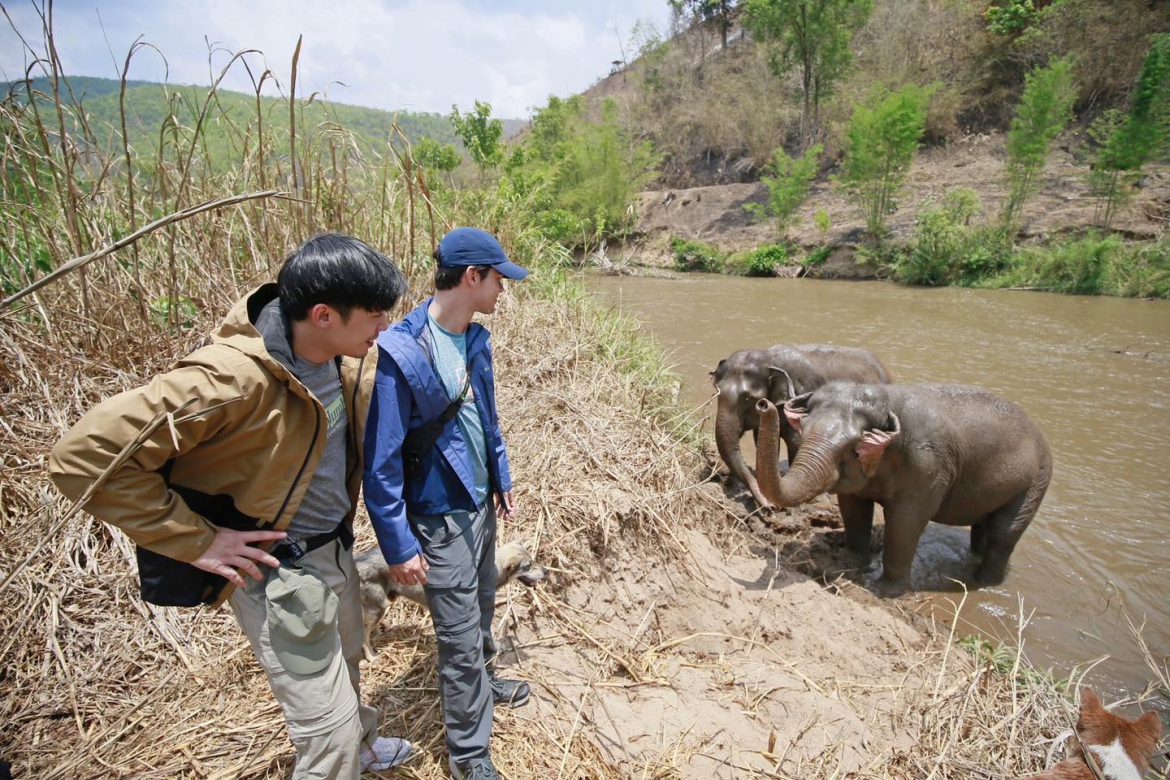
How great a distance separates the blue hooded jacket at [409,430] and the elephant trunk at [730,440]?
12.5 feet

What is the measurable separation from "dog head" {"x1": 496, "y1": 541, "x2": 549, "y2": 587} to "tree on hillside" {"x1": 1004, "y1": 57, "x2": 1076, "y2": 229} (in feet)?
76.4

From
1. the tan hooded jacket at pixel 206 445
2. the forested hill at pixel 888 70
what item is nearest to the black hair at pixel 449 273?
the tan hooded jacket at pixel 206 445

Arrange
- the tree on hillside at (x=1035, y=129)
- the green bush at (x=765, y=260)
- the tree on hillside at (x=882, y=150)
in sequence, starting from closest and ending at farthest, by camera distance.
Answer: the tree on hillside at (x=1035, y=129) → the tree on hillside at (x=882, y=150) → the green bush at (x=765, y=260)

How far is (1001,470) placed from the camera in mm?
4500

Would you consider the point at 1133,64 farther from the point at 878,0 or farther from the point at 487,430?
the point at 487,430

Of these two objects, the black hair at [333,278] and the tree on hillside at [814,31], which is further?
the tree on hillside at [814,31]

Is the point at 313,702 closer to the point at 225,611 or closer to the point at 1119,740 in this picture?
the point at 225,611

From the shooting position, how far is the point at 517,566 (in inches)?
122

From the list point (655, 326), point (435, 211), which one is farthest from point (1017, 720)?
point (655, 326)

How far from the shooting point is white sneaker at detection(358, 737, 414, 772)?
88.7 inches

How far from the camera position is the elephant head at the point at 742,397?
5.82 meters

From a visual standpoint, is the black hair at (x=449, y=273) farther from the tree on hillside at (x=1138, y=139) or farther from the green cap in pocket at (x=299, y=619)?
the tree on hillside at (x=1138, y=139)

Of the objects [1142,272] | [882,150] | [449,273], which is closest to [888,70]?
[882,150]

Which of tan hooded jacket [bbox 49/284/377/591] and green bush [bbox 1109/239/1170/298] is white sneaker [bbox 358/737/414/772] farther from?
green bush [bbox 1109/239/1170/298]
